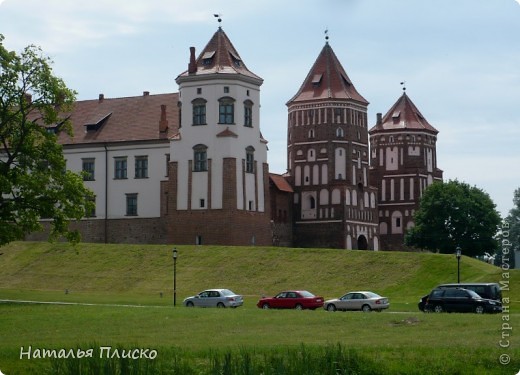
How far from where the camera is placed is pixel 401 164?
12900cm

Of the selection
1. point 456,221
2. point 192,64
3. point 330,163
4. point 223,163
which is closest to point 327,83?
point 330,163

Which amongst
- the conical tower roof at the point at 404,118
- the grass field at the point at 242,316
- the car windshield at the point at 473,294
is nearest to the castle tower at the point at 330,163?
the conical tower roof at the point at 404,118

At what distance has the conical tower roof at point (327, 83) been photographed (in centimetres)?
11244

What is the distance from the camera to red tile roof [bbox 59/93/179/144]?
3807 inches

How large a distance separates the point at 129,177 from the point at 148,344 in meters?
60.7

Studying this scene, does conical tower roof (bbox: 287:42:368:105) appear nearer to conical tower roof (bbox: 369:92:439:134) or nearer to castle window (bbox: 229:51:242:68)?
conical tower roof (bbox: 369:92:439:134)

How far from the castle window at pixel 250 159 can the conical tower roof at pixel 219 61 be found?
5.74 meters

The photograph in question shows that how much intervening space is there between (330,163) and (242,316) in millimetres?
66088

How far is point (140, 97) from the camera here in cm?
10200

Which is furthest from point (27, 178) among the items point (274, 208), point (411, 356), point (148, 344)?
point (274, 208)

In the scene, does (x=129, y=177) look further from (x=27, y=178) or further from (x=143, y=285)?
(x=27, y=178)

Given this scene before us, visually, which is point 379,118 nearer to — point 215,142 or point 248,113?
point 248,113

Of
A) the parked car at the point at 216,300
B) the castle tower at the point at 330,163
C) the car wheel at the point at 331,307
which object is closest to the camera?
the car wheel at the point at 331,307

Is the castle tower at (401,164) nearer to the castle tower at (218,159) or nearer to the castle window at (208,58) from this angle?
the castle tower at (218,159)
